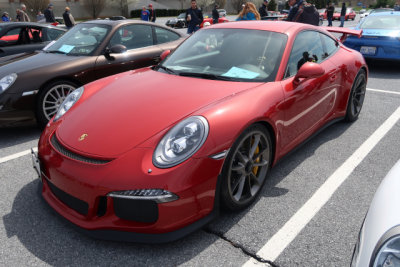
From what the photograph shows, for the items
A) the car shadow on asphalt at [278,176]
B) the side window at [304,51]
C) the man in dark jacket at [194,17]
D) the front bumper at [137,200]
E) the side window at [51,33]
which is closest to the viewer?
the front bumper at [137,200]

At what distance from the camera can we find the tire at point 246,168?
7.63 ft

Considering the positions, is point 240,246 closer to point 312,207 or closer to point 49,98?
point 312,207

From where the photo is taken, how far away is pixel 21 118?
160 inches

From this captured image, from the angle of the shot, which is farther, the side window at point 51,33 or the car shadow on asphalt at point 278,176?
the side window at point 51,33

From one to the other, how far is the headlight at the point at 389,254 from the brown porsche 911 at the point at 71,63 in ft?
12.9

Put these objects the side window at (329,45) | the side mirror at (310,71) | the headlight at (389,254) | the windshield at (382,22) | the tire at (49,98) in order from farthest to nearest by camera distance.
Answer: the windshield at (382,22)
the tire at (49,98)
the side window at (329,45)
the side mirror at (310,71)
the headlight at (389,254)

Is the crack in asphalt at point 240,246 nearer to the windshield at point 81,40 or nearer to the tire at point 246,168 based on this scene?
the tire at point 246,168

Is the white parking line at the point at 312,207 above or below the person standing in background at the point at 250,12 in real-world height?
below

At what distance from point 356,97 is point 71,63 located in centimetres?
374

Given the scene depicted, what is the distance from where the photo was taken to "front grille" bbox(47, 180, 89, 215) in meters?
2.15

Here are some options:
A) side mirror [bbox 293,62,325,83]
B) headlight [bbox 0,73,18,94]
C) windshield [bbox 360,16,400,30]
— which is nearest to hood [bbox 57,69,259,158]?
side mirror [bbox 293,62,325,83]

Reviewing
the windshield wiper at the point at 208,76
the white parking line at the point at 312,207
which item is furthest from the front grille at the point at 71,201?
the windshield wiper at the point at 208,76

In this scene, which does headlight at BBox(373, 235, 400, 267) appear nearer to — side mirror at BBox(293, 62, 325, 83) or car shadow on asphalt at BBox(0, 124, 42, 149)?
side mirror at BBox(293, 62, 325, 83)

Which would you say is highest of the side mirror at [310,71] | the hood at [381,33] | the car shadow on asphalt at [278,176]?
the side mirror at [310,71]
